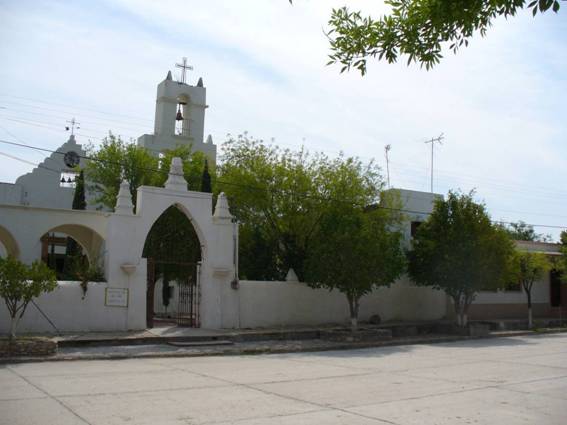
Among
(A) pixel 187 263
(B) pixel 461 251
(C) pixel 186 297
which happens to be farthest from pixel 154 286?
(B) pixel 461 251

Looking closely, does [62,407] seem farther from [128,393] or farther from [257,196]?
[257,196]

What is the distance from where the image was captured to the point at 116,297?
65.7 ft

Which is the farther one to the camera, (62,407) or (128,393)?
(128,393)

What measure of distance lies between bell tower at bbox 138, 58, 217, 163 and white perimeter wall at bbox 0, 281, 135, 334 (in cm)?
1498

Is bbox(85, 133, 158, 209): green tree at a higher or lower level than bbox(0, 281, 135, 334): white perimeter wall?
higher

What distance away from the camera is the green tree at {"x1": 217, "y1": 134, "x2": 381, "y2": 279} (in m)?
25.1

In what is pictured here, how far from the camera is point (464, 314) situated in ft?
84.5

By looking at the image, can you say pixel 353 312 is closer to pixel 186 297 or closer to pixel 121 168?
pixel 186 297

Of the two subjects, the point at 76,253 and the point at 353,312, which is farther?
the point at 76,253

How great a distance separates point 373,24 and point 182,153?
24.8m

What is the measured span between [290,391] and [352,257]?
11.1 m

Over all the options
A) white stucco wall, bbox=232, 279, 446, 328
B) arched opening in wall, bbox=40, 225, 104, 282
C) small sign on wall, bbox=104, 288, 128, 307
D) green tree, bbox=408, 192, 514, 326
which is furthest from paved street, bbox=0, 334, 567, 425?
green tree, bbox=408, 192, 514, 326

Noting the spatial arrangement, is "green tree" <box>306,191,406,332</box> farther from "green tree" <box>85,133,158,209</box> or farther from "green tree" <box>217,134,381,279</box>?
"green tree" <box>85,133,158,209</box>

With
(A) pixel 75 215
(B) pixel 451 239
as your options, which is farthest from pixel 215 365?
(B) pixel 451 239
